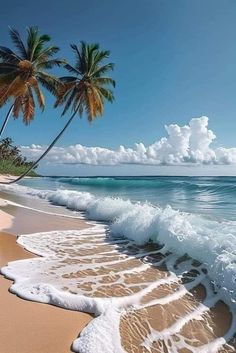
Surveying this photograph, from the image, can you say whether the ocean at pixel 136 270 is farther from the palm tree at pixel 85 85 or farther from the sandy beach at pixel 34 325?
the palm tree at pixel 85 85

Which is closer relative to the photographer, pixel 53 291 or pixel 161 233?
pixel 53 291

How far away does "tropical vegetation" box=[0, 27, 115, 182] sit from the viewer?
57.6ft

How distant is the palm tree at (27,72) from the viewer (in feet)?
57.0

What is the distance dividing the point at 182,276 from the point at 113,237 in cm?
391

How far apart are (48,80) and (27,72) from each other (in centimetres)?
145

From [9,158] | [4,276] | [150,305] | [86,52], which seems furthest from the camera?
[9,158]

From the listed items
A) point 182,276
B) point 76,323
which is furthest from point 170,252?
point 76,323

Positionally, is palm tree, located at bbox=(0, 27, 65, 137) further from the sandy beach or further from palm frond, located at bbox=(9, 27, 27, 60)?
the sandy beach

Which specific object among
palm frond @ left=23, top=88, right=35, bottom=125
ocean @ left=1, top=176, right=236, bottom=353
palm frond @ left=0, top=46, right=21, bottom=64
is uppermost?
palm frond @ left=0, top=46, right=21, bottom=64

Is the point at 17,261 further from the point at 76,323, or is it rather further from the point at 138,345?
the point at 138,345

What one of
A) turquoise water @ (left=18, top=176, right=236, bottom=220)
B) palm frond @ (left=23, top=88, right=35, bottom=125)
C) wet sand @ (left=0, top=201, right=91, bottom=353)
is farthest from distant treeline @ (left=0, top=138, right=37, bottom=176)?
wet sand @ (left=0, top=201, right=91, bottom=353)

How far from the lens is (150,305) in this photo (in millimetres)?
4680

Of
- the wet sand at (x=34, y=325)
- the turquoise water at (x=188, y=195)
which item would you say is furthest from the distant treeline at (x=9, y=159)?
the wet sand at (x=34, y=325)

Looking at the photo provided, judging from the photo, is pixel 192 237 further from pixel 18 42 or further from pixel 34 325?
pixel 18 42
